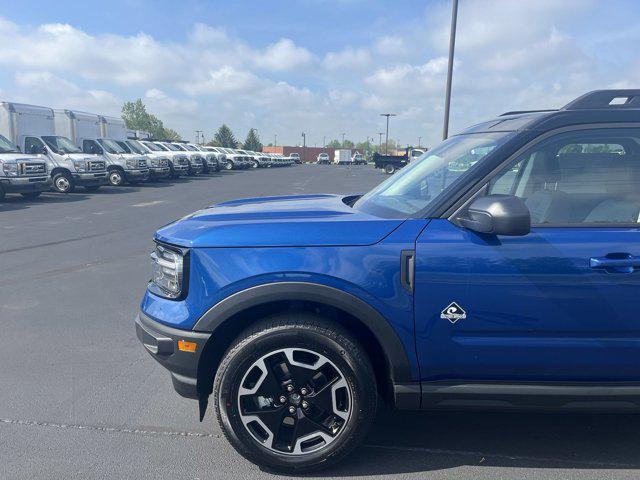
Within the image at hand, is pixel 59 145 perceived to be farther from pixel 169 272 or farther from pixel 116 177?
pixel 169 272

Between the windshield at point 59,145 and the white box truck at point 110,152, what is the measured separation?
4.22ft

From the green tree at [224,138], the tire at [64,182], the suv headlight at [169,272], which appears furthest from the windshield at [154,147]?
the green tree at [224,138]

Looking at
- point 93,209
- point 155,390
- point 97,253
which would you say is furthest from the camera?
point 93,209

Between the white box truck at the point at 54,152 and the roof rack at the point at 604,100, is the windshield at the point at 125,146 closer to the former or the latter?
the white box truck at the point at 54,152

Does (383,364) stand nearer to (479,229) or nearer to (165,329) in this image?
(479,229)

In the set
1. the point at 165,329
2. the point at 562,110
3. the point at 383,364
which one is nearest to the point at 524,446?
the point at 383,364

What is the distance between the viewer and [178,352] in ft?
9.11

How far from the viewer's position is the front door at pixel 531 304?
2.58 m

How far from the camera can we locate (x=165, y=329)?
9.20ft

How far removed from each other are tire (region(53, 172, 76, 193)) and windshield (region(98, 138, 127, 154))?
3.39m

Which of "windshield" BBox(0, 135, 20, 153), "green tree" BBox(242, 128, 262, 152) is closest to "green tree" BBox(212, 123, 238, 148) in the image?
"green tree" BBox(242, 128, 262, 152)

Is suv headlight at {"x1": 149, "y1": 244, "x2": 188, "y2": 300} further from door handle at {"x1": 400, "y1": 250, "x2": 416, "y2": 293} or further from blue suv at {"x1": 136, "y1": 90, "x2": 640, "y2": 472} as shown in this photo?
door handle at {"x1": 400, "y1": 250, "x2": 416, "y2": 293}

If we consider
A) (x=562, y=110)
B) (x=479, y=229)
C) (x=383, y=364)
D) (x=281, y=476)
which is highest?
(x=562, y=110)

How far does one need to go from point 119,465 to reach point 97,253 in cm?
618
